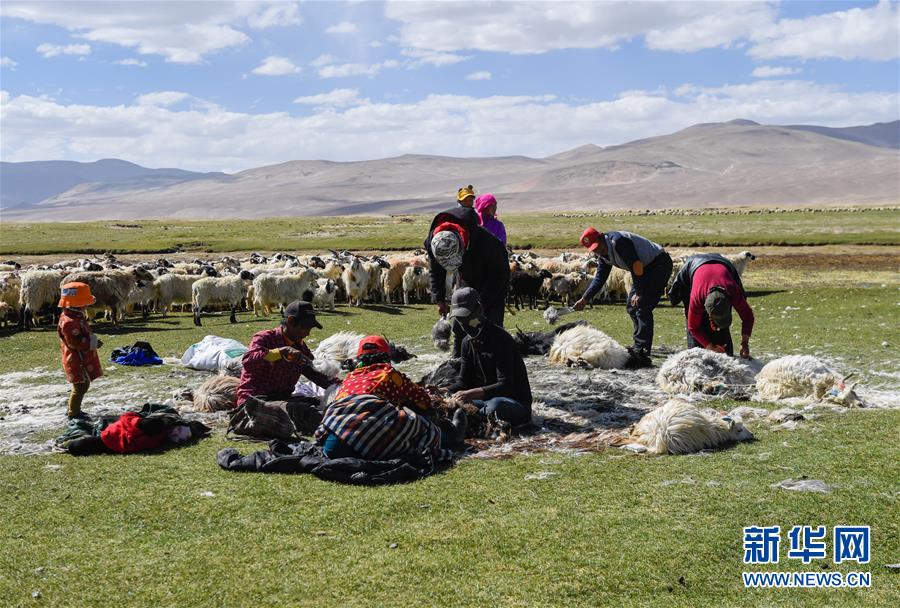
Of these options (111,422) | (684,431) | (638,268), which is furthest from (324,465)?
(638,268)

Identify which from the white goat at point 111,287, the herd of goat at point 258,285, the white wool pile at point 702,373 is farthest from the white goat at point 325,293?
the white wool pile at point 702,373

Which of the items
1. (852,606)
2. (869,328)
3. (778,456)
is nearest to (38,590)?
(852,606)

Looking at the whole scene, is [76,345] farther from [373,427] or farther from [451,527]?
[451,527]

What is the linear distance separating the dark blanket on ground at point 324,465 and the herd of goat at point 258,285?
10990 mm

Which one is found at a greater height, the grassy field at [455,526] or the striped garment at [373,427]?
the striped garment at [373,427]

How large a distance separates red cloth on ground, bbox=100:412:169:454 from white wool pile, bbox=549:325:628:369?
5307mm

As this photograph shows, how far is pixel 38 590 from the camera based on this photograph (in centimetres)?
420

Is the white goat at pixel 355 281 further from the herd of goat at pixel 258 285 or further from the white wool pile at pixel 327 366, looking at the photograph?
the white wool pile at pixel 327 366

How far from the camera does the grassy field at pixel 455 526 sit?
411 cm

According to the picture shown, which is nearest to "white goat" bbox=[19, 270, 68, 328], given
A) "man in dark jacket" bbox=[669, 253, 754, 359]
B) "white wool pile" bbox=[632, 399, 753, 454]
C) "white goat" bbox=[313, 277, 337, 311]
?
"white goat" bbox=[313, 277, 337, 311]

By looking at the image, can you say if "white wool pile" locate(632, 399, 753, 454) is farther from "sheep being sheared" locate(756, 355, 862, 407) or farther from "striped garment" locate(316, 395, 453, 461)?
"striped garment" locate(316, 395, 453, 461)

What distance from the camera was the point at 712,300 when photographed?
855 cm

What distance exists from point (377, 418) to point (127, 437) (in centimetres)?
246

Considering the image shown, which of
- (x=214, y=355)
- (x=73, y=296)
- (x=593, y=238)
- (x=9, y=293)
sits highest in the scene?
(x=593, y=238)
